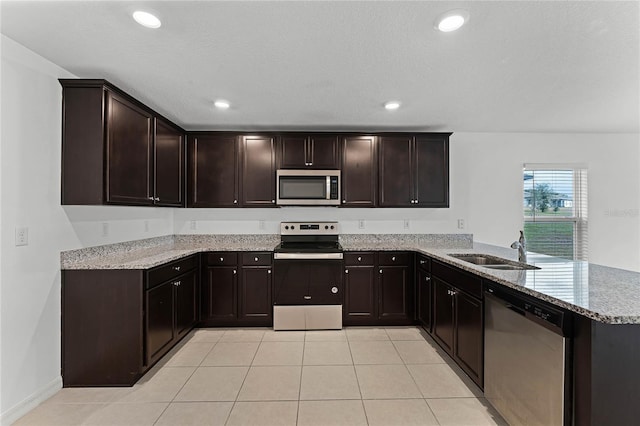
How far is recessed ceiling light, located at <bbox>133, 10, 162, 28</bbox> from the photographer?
64.5 inches

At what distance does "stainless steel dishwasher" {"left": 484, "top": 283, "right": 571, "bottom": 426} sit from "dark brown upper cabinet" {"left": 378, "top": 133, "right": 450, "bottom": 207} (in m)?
1.86

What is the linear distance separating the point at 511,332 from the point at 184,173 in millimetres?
3623

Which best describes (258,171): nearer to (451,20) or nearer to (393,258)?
(393,258)

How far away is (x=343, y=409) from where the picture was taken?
2.12 meters

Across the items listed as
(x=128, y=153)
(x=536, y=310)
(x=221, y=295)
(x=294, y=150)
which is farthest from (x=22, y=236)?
(x=536, y=310)

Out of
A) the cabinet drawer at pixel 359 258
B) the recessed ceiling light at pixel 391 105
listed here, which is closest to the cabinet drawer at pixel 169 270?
the cabinet drawer at pixel 359 258

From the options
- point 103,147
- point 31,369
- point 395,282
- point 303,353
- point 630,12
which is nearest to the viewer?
point 630,12

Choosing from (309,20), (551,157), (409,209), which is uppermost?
(309,20)

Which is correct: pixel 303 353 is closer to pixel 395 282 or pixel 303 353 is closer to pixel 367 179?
pixel 395 282

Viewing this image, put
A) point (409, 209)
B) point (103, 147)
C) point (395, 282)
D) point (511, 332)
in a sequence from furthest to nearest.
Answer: point (409, 209) → point (395, 282) → point (103, 147) → point (511, 332)

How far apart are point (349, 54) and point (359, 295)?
8.52ft

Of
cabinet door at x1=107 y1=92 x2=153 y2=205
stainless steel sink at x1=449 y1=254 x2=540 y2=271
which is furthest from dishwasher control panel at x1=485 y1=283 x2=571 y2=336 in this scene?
cabinet door at x1=107 y1=92 x2=153 y2=205

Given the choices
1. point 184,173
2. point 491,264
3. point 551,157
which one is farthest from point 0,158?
point 551,157

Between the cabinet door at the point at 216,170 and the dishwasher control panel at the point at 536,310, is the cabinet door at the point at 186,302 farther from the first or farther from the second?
the dishwasher control panel at the point at 536,310
